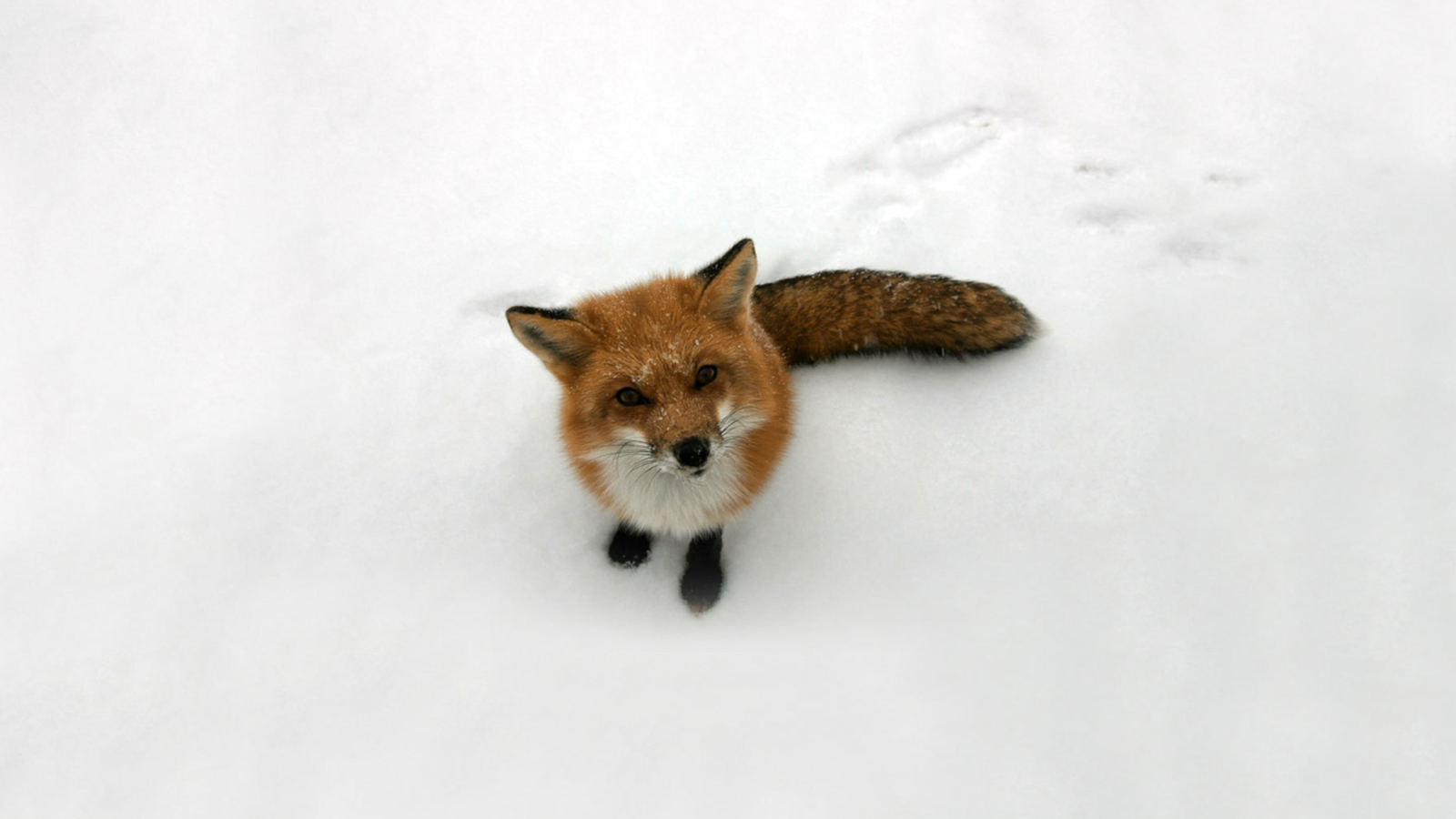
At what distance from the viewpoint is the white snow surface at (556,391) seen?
202cm

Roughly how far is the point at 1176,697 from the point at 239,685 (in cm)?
281

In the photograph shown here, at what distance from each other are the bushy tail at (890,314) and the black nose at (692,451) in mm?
909

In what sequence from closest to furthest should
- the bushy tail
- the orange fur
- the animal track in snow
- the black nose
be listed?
the black nose, the orange fur, the bushy tail, the animal track in snow

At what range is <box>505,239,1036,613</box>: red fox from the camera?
5.81 feet

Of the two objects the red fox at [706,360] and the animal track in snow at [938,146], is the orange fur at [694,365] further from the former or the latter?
the animal track in snow at [938,146]

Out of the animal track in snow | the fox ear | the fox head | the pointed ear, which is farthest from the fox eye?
the animal track in snow

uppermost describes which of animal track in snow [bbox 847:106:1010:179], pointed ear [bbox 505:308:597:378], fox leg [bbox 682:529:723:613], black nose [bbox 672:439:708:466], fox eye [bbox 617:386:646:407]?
animal track in snow [bbox 847:106:1010:179]

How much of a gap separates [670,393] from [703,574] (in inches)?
29.2

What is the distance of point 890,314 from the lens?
2414mm

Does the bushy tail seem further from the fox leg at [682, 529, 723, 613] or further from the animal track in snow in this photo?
the animal track in snow

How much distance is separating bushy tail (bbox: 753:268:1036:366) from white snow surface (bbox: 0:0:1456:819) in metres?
0.16

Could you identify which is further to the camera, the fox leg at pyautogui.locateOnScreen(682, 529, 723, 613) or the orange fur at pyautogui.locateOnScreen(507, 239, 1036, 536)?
the fox leg at pyautogui.locateOnScreen(682, 529, 723, 613)

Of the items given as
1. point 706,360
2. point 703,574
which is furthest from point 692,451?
point 703,574

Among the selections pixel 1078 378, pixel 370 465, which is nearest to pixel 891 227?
pixel 1078 378
